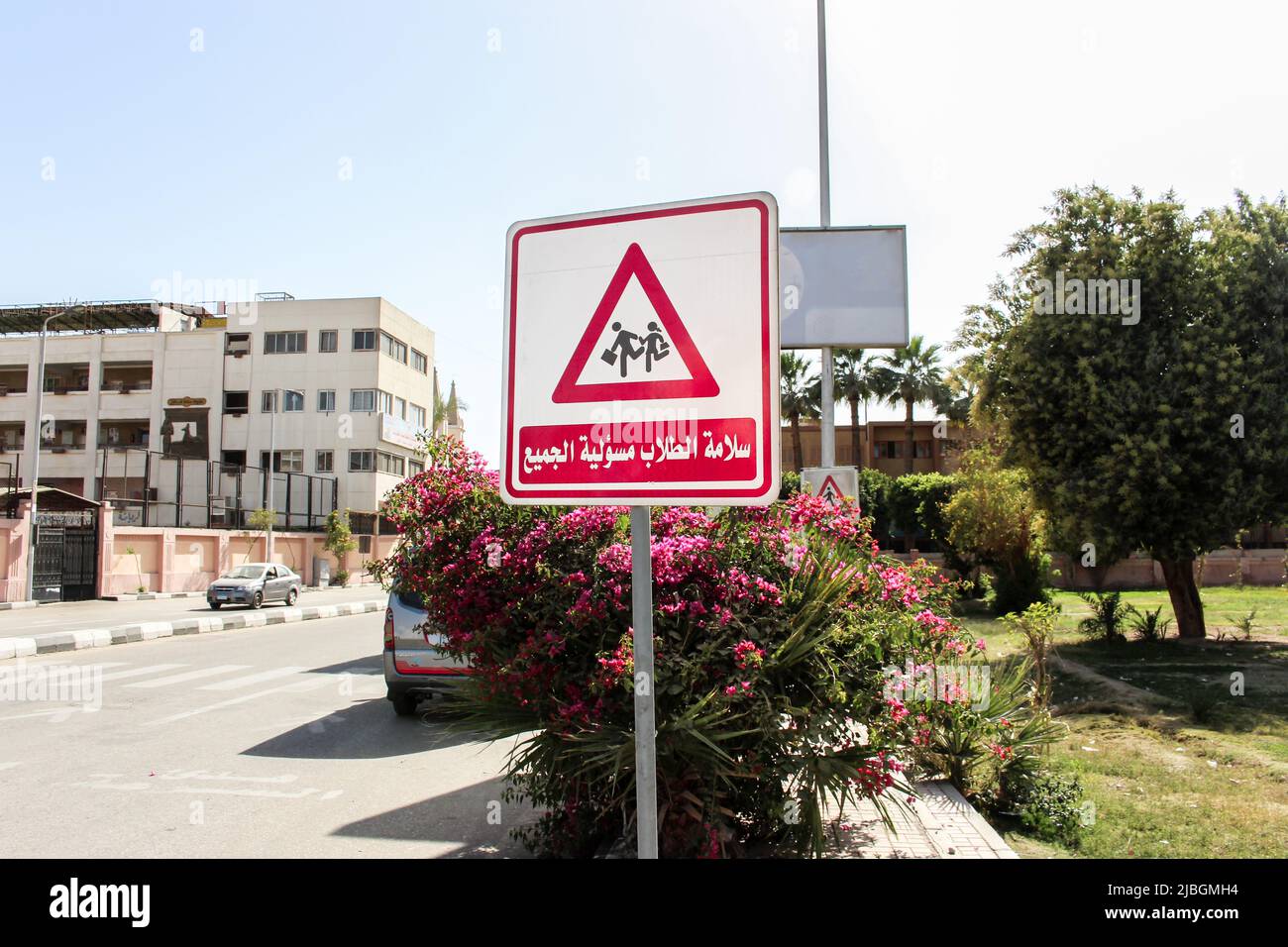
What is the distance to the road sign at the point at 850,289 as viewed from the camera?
11.3 metres

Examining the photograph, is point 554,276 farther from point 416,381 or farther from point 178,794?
point 416,381

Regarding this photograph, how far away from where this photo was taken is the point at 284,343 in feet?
176

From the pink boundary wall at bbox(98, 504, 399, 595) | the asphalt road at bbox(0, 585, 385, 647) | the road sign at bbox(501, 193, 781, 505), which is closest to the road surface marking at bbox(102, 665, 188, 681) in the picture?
the asphalt road at bbox(0, 585, 385, 647)

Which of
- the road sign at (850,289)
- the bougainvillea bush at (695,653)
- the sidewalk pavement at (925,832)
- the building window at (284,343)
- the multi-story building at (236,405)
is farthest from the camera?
the building window at (284,343)

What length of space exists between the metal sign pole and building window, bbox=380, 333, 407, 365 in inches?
2107

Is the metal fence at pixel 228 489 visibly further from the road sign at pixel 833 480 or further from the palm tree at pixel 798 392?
the road sign at pixel 833 480

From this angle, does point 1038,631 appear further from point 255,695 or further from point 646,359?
point 255,695

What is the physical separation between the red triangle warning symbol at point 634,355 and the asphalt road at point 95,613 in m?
20.1

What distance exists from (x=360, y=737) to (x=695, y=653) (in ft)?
19.0

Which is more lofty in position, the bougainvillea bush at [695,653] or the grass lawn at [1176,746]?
the bougainvillea bush at [695,653]

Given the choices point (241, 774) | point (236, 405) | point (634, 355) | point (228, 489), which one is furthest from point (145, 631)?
point (236, 405)

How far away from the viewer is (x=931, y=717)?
525 centimetres

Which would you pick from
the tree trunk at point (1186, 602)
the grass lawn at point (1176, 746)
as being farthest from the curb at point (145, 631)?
the tree trunk at point (1186, 602)
